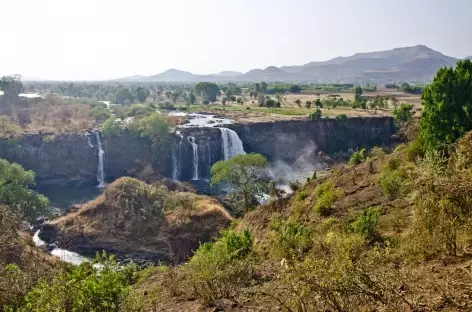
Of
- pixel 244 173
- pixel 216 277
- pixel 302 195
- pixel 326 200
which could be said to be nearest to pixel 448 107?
pixel 326 200

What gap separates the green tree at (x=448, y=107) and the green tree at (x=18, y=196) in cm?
2628

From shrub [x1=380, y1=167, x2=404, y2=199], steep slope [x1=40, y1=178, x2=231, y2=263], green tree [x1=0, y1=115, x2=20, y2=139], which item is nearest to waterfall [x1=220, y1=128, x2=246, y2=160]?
steep slope [x1=40, y1=178, x2=231, y2=263]

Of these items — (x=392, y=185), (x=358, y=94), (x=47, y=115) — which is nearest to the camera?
(x=392, y=185)

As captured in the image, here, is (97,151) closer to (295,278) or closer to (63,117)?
(63,117)

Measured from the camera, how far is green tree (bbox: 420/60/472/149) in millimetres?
19312

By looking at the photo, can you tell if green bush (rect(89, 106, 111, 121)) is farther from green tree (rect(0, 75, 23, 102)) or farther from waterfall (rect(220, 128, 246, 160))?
waterfall (rect(220, 128, 246, 160))

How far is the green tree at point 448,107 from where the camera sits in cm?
1931

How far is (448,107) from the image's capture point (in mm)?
20156

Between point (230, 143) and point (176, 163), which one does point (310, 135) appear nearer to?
point (230, 143)

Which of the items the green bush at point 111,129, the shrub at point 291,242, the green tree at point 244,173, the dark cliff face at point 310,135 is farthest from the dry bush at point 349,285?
the dark cliff face at point 310,135

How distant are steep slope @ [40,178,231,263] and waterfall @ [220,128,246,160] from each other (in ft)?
68.4

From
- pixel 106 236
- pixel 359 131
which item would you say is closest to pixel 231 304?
pixel 106 236

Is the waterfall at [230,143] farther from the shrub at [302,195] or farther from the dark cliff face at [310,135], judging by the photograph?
the shrub at [302,195]

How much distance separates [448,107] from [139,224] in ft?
74.9
